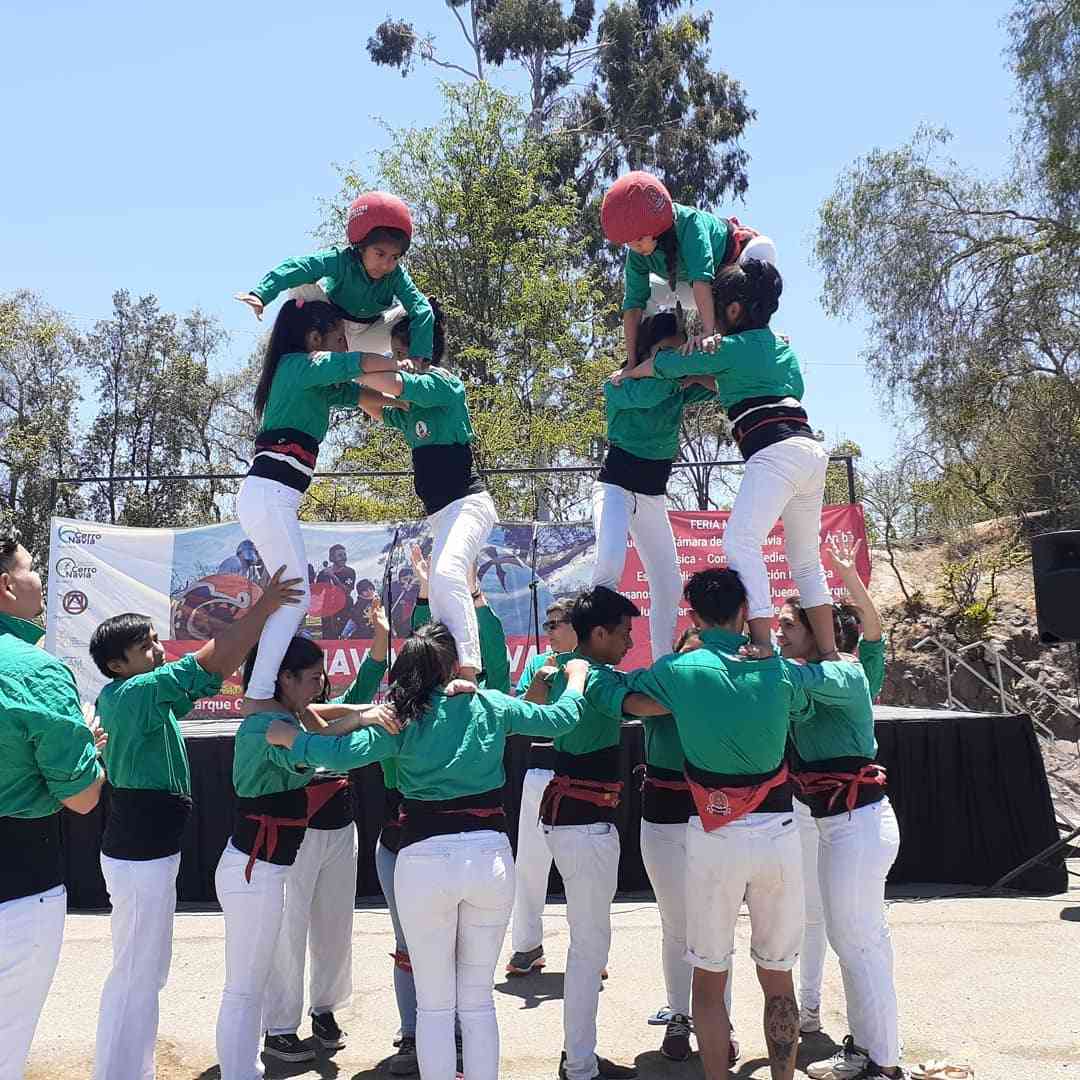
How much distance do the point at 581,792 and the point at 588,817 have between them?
0.10 metres

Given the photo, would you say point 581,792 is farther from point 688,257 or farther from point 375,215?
point 375,215

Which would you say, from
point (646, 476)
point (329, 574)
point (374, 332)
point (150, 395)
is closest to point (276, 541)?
point (374, 332)

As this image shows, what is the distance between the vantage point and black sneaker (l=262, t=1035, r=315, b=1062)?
463 centimetres

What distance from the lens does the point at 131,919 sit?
396cm

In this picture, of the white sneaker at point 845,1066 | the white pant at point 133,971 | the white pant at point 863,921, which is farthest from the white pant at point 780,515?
the white pant at point 133,971

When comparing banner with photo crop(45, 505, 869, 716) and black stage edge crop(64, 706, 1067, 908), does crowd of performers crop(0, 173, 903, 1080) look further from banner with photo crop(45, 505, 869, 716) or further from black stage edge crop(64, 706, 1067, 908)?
banner with photo crop(45, 505, 869, 716)

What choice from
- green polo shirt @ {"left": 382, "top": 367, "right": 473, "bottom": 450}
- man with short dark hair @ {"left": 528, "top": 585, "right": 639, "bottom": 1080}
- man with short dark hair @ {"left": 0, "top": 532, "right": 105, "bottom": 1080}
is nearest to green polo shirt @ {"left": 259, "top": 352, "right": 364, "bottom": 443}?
green polo shirt @ {"left": 382, "top": 367, "right": 473, "bottom": 450}

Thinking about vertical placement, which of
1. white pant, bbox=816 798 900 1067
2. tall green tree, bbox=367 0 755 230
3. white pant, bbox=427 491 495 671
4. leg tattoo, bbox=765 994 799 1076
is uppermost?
tall green tree, bbox=367 0 755 230

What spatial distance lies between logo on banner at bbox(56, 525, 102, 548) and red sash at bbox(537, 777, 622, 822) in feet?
22.8

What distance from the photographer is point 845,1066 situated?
14.1ft

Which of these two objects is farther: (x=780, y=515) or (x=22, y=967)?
(x=780, y=515)

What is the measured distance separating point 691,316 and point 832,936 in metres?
2.48

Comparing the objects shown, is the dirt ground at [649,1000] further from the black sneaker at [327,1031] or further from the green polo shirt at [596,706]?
the green polo shirt at [596,706]

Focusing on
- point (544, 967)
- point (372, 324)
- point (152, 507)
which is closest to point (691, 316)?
point (372, 324)
